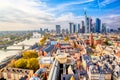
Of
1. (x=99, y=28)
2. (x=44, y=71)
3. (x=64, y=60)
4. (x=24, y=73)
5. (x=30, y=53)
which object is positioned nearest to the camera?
(x=44, y=71)

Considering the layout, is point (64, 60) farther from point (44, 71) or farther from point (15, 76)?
point (15, 76)

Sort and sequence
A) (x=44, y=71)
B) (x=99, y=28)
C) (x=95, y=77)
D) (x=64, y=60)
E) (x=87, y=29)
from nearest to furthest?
(x=95, y=77), (x=44, y=71), (x=64, y=60), (x=87, y=29), (x=99, y=28)

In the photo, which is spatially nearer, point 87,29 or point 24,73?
point 24,73

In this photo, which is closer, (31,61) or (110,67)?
(110,67)

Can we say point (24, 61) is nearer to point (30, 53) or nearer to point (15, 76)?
point (15, 76)

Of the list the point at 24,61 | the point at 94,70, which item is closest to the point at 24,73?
the point at 24,61

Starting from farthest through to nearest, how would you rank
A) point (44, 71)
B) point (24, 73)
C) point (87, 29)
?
point (87, 29)
point (24, 73)
point (44, 71)

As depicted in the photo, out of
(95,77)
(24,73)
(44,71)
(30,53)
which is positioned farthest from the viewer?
(30,53)

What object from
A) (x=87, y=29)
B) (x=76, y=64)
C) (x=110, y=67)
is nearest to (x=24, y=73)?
(x=76, y=64)

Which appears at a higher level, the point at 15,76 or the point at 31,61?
the point at 31,61

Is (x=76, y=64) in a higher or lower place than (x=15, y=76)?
higher
